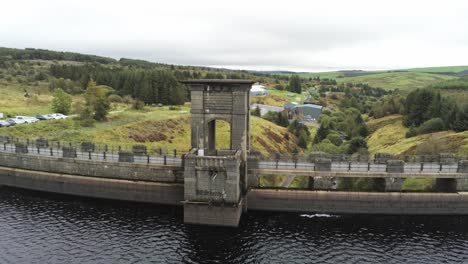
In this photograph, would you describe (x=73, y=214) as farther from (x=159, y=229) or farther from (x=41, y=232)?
(x=159, y=229)

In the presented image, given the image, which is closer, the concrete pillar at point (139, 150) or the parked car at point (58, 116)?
the concrete pillar at point (139, 150)

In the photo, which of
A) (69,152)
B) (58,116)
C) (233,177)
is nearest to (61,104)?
(58,116)

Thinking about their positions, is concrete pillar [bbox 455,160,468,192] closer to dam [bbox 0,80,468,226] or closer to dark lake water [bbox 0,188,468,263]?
dam [bbox 0,80,468,226]

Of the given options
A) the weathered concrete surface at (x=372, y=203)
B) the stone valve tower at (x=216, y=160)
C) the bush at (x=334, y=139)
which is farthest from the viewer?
the bush at (x=334, y=139)

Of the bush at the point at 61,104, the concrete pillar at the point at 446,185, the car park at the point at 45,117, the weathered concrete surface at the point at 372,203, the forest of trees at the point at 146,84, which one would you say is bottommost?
the weathered concrete surface at the point at 372,203

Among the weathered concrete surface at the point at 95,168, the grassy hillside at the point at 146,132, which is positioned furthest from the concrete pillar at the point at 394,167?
the grassy hillside at the point at 146,132

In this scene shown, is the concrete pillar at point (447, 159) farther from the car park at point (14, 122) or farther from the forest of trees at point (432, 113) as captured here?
the car park at point (14, 122)

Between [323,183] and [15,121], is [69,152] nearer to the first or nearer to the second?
[15,121]
